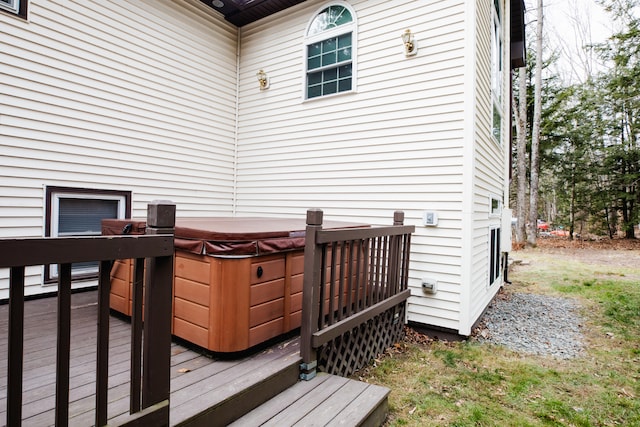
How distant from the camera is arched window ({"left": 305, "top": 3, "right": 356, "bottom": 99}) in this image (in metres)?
4.90

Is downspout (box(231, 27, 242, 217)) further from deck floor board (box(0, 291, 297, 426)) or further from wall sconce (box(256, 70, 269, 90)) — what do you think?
deck floor board (box(0, 291, 297, 426))

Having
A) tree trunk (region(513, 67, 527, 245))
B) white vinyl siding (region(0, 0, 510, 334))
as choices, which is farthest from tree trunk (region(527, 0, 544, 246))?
white vinyl siding (region(0, 0, 510, 334))

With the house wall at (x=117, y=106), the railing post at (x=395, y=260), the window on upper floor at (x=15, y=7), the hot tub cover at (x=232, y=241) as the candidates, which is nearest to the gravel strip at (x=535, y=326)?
the railing post at (x=395, y=260)

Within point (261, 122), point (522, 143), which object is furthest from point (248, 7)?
point (522, 143)

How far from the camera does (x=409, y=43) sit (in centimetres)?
424

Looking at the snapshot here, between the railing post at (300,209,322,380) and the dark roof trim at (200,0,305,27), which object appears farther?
the dark roof trim at (200,0,305,27)

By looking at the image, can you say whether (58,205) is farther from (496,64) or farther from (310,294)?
(496,64)

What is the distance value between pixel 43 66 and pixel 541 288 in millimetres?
8682

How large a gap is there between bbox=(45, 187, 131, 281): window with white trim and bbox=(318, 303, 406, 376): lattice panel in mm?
3121

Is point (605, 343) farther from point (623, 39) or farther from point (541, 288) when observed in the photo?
point (623, 39)

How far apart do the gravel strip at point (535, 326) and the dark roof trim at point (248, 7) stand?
18.1 ft

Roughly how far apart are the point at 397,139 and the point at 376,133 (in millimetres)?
319

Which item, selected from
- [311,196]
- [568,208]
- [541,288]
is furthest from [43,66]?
[568,208]

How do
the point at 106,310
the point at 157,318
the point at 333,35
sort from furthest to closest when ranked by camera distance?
the point at 333,35
the point at 157,318
the point at 106,310
